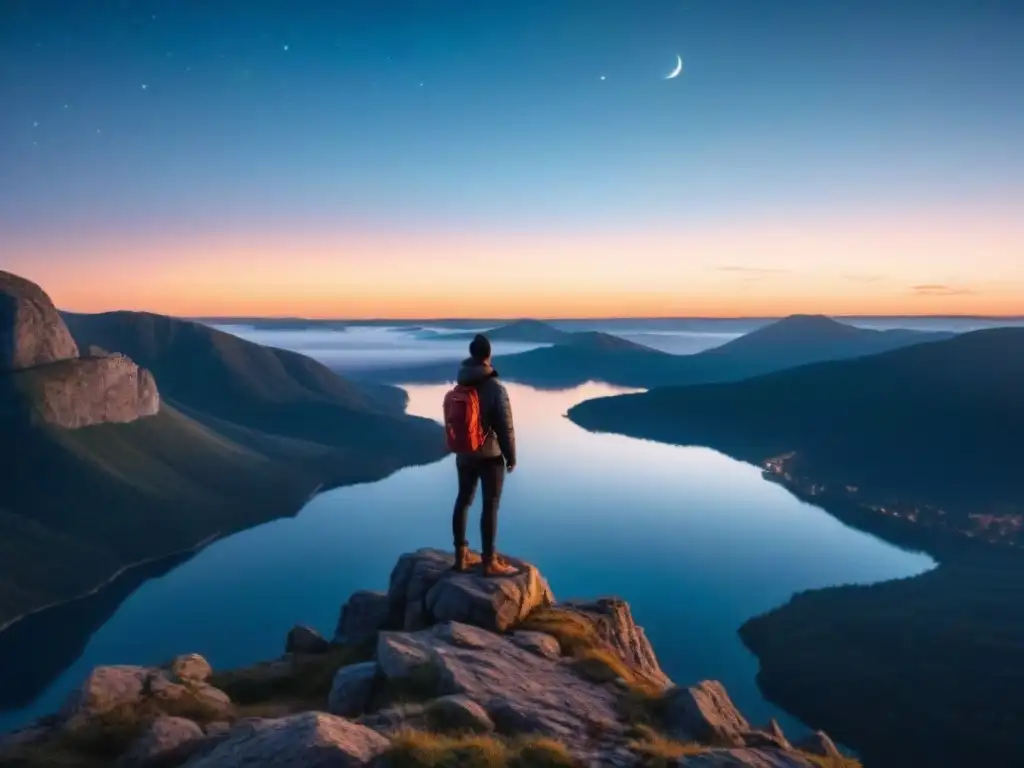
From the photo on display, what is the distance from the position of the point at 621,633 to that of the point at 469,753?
14416 millimetres

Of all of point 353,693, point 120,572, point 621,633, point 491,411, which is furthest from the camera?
point 120,572

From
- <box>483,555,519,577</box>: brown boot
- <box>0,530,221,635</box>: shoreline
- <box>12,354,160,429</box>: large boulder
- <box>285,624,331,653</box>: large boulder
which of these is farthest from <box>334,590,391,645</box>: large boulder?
<box>12,354,160,429</box>: large boulder

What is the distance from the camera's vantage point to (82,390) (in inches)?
7328

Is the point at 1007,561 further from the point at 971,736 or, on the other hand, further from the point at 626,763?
the point at 626,763

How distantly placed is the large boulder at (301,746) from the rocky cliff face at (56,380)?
→ 200944 millimetres

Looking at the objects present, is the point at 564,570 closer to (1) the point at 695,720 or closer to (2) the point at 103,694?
(1) the point at 695,720

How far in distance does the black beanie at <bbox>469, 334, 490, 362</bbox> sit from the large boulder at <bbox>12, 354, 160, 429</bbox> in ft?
648

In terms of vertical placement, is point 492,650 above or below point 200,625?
above

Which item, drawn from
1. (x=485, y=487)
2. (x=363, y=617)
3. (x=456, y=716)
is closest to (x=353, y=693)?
(x=456, y=716)

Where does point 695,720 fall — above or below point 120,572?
above

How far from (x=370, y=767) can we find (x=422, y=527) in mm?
163190

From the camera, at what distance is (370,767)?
960cm

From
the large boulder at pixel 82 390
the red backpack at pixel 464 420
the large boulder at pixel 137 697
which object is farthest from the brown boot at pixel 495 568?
the large boulder at pixel 82 390

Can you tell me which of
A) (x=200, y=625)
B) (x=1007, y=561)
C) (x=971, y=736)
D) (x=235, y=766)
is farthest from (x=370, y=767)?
(x=1007, y=561)
